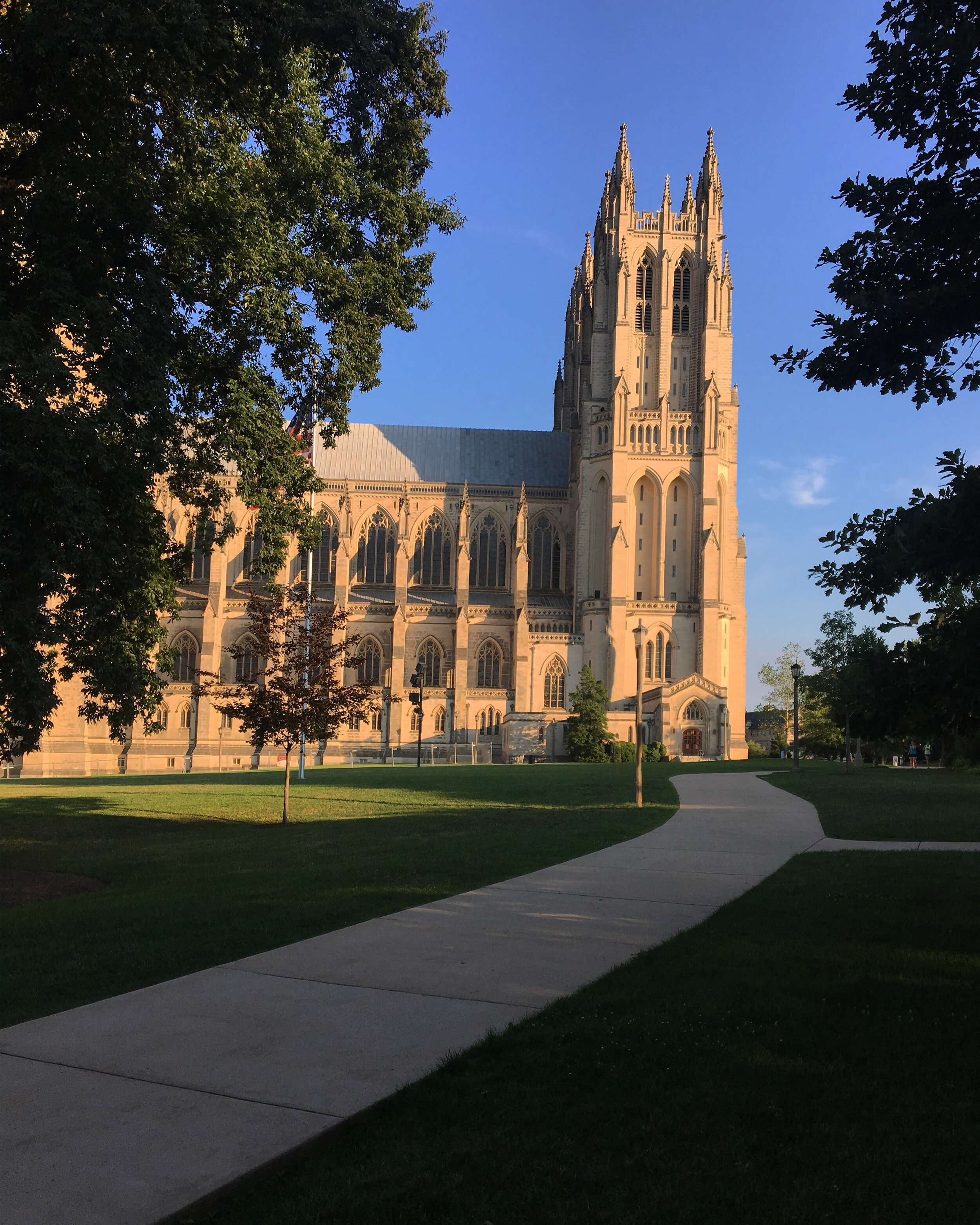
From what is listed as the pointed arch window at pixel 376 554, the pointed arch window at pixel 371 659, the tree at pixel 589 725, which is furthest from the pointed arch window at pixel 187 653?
the tree at pixel 589 725

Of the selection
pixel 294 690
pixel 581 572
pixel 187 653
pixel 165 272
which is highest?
pixel 581 572

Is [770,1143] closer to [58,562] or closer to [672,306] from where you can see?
[58,562]

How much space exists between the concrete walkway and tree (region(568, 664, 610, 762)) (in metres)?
45.8

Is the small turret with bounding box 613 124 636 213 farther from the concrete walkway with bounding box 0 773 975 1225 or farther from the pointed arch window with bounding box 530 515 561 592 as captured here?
the concrete walkway with bounding box 0 773 975 1225

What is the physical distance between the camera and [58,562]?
1139 cm

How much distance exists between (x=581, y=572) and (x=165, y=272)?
188 ft

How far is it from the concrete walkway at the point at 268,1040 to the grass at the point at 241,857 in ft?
2.06

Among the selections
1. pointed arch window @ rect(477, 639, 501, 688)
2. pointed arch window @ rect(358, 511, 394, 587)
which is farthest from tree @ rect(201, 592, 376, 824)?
pointed arch window @ rect(358, 511, 394, 587)

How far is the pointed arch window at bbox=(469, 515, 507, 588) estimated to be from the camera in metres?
75.9

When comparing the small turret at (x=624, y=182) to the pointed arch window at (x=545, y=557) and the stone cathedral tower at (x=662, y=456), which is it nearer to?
the stone cathedral tower at (x=662, y=456)

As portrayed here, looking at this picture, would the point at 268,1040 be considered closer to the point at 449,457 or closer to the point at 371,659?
the point at 371,659

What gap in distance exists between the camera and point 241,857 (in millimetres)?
14492

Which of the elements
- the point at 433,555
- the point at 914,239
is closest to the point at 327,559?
the point at 433,555

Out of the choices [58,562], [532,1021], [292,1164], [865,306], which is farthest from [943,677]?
[58,562]
